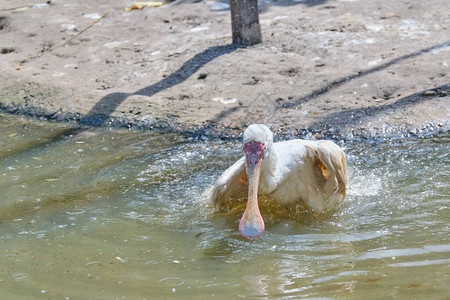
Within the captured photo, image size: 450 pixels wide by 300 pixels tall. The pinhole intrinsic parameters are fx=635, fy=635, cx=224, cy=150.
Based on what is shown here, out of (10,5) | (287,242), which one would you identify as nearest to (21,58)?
(10,5)

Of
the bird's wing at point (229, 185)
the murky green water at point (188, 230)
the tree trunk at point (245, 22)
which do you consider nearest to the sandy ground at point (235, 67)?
the tree trunk at point (245, 22)

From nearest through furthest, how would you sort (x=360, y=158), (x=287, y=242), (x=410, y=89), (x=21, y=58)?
(x=287, y=242) < (x=360, y=158) < (x=410, y=89) < (x=21, y=58)

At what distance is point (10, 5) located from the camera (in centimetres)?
1155

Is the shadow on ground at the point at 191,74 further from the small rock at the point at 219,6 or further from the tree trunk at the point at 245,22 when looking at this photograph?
the small rock at the point at 219,6

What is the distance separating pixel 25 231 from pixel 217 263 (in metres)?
1.55

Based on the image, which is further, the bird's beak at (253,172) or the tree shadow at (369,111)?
the tree shadow at (369,111)

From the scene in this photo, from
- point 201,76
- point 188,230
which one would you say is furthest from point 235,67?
point 188,230

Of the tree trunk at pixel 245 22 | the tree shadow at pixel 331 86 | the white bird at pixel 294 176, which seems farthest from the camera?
the tree trunk at pixel 245 22

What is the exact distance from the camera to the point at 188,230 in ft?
15.8

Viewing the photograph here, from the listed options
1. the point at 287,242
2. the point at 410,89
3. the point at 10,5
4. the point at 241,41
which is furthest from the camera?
the point at 10,5

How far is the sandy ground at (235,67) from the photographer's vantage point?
7.12m

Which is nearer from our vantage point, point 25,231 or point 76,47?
point 25,231

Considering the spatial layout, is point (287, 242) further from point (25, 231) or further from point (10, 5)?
point (10, 5)

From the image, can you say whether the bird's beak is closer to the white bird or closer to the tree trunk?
the white bird
